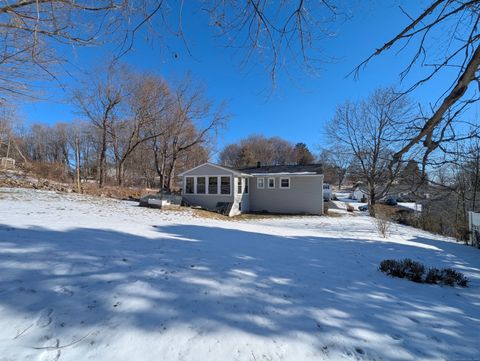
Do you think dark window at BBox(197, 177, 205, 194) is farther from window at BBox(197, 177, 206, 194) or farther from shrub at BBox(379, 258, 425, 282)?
shrub at BBox(379, 258, 425, 282)

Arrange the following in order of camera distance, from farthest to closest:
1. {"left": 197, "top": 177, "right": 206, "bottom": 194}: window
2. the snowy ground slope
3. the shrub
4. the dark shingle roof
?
the dark shingle roof < {"left": 197, "top": 177, "right": 206, "bottom": 194}: window < the shrub < the snowy ground slope

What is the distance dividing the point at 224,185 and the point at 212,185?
960mm

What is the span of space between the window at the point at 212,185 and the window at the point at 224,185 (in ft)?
1.33

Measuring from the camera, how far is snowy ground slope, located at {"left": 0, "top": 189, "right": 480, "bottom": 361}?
5.58 ft

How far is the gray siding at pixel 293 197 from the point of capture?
17453 millimetres

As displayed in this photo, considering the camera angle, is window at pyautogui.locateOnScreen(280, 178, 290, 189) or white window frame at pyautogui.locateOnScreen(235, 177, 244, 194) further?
window at pyautogui.locateOnScreen(280, 178, 290, 189)

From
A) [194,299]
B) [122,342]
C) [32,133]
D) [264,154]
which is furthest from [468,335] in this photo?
[32,133]

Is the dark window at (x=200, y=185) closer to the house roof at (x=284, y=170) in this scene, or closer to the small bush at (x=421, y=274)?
the house roof at (x=284, y=170)

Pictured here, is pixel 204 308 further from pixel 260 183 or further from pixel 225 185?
pixel 260 183

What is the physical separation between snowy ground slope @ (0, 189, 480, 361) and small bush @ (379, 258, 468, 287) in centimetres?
18

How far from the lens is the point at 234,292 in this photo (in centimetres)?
264

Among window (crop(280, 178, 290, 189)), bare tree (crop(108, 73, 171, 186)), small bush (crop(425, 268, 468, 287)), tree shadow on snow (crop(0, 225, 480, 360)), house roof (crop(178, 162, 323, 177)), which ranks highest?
bare tree (crop(108, 73, 171, 186))

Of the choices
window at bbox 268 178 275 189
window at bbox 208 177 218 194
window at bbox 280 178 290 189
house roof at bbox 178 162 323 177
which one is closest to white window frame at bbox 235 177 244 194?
house roof at bbox 178 162 323 177

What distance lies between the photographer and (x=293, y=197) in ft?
58.7
